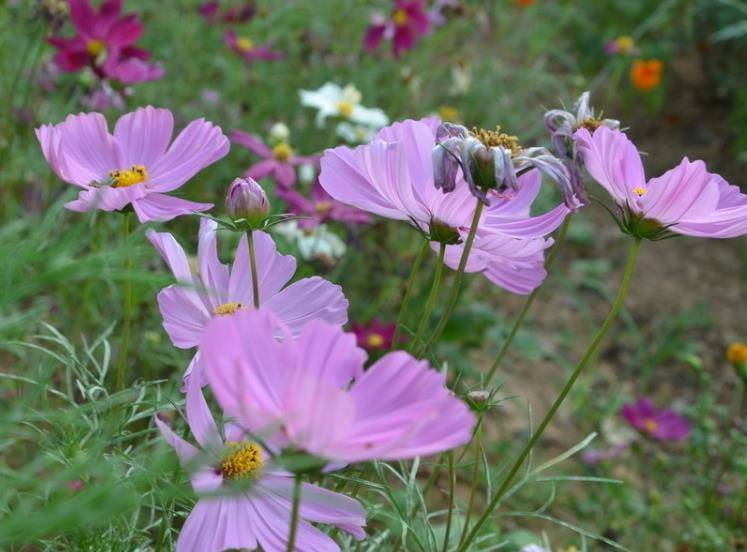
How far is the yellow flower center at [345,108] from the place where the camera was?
164 cm

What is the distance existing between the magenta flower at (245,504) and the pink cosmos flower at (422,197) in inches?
7.0

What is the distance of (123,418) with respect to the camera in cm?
69

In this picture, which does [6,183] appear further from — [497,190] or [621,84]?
[621,84]

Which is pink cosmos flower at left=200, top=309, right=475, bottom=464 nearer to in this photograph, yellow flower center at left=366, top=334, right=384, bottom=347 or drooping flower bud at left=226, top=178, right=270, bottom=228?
drooping flower bud at left=226, top=178, right=270, bottom=228

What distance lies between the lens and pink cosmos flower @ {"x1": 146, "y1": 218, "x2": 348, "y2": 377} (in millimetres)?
594

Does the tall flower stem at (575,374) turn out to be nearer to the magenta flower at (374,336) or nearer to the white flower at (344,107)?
the magenta flower at (374,336)

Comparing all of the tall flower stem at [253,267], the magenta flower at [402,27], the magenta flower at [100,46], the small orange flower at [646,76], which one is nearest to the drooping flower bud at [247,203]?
the tall flower stem at [253,267]

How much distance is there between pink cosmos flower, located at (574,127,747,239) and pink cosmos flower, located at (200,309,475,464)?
262 millimetres

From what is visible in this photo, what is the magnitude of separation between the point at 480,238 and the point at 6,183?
1006 millimetres

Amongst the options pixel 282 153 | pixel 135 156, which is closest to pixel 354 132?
pixel 282 153

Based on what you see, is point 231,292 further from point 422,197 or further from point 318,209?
point 318,209

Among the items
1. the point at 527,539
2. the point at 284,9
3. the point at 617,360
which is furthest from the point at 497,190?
the point at 284,9

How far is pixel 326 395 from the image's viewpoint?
397 millimetres

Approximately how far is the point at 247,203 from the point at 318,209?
0.71 m
